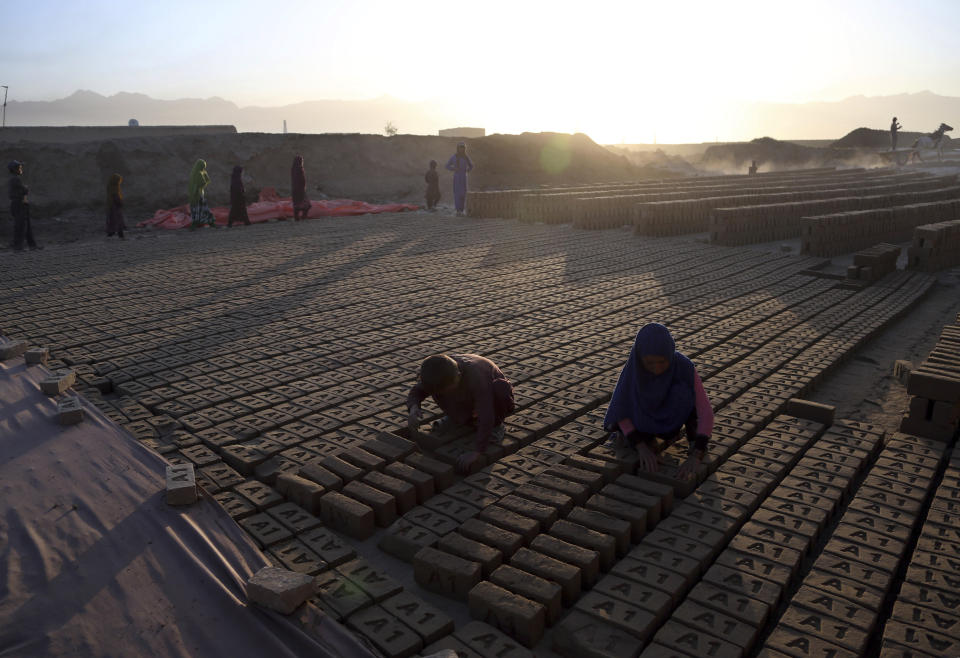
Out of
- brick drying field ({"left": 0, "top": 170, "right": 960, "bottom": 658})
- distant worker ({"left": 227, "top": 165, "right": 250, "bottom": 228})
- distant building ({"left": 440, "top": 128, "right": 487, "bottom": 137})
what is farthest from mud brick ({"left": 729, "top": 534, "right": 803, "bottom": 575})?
distant building ({"left": 440, "top": 128, "right": 487, "bottom": 137})

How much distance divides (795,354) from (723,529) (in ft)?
9.97

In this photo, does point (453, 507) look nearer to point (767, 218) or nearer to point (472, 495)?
point (472, 495)

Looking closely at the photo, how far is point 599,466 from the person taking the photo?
11.8 ft

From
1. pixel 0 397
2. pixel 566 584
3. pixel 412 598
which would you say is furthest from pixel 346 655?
pixel 0 397

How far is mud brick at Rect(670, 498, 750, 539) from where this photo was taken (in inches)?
123

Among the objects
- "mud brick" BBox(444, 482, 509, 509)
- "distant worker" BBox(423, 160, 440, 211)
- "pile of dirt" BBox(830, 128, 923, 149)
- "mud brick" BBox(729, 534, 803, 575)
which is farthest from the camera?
"pile of dirt" BBox(830, 128, 923, 149)

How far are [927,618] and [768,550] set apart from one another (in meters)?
0.59

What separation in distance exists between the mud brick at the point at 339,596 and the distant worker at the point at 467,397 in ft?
3.20

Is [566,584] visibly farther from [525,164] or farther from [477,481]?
[525,164]

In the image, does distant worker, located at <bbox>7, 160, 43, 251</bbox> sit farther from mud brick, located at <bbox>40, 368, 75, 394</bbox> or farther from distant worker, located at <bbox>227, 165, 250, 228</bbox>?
mud brick, located at <bbox>40, 368, 75, 394</bbox>

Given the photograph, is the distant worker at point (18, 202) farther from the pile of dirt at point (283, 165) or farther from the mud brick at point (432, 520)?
the mud brick at point (432, 520)

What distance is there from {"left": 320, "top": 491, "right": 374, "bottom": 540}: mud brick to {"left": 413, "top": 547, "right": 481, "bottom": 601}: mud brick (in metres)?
0.40

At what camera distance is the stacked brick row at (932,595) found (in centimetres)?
243

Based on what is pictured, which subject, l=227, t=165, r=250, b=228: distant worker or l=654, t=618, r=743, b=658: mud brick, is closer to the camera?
l=654, t=618, r=743, b=658: mud brick
